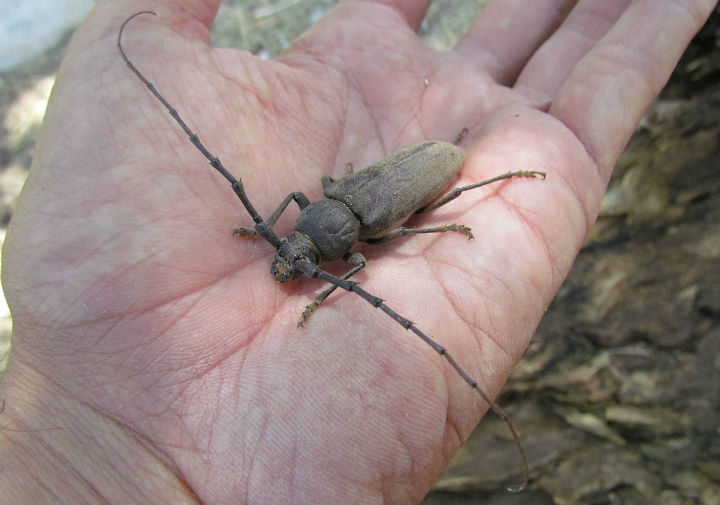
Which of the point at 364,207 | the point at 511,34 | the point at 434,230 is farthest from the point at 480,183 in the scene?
the point at 511,34

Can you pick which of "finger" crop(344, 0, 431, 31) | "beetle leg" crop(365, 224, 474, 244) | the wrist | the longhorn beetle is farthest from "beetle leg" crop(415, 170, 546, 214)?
the wrist

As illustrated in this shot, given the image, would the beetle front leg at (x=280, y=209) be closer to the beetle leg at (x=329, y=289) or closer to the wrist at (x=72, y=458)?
the beetle leg at (x=329, y=289)

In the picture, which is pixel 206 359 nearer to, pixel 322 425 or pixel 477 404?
pixel 322 425

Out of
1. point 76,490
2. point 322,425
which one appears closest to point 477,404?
point 322,425

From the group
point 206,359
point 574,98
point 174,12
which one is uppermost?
point 174,12

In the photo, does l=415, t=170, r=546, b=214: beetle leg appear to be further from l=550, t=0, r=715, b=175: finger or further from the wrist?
the wrist

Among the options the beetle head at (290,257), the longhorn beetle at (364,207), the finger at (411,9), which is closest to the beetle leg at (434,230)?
the longhorn beetle at (364,207)
